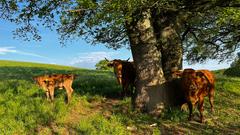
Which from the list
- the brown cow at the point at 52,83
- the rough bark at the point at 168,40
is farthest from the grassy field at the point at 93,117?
the rough bark at the point at 168,40

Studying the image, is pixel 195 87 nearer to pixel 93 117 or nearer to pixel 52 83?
pixel 93 117

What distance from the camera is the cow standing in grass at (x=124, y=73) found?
1903 centimetres

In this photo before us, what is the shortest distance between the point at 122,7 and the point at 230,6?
154 inches

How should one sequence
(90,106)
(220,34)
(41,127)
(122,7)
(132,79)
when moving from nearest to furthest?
1. (122,7)
2. (41,127)
3. (90,106)
4. (132,79)
5. (220,34)

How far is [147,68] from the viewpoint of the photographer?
1630 centimetres

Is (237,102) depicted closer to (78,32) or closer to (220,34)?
(220,34)

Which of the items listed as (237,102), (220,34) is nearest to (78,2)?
(237,102)

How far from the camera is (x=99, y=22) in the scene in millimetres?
13320

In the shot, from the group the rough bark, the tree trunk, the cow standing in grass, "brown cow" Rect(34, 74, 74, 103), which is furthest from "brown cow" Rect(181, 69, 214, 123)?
"brown cow" Rect(34, 74, 74, 103)

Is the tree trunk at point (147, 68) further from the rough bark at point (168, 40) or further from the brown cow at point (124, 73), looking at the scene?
the brown cow at point (124, 73)

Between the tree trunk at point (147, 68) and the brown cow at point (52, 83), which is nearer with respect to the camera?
the tree trunk at point (147, 68)

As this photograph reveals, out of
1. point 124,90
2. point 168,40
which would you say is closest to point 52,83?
point 124,90

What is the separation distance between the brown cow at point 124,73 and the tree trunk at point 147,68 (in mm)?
2468

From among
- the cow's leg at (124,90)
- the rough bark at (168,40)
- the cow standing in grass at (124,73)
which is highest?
the rough bark at (168,40)
